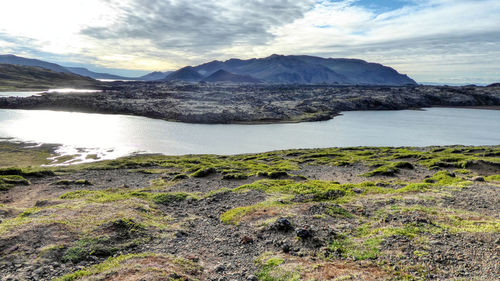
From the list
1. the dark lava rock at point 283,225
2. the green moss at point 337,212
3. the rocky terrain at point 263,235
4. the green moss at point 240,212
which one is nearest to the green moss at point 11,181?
the rocky terrain at point 263,235

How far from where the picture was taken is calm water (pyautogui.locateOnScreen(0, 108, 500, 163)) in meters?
86.6

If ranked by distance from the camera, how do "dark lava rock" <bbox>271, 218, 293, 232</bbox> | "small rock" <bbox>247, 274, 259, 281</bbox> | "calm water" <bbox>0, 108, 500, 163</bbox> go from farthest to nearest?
"calm water" <bbox>0, 108, 500, 163</bbox>, "dark lava rock" <bbox>271, 218, 293, 232</bbox>, "small rock" <bbox>247, 274, 259, 281</bbox>

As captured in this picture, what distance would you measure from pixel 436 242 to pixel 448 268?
2477 millimetres

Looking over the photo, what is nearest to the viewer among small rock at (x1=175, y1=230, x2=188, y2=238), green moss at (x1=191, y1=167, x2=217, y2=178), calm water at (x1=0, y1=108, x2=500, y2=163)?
small rock at (x1=175, y1=230, x2=188, y2=238)

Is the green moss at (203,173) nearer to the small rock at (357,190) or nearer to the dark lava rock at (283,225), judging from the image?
the small rock at (357,190)

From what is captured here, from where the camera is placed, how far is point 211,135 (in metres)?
113

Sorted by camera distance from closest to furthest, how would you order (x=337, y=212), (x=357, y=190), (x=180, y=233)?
(x=180, y=233) < (x=337, y=212) < (x=357, y=190)

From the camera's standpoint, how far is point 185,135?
109812mm

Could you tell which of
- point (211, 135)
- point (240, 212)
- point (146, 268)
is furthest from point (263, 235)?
point (211, 135)

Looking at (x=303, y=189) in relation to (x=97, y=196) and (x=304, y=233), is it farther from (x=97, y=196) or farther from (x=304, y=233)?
(x=97, y=196)

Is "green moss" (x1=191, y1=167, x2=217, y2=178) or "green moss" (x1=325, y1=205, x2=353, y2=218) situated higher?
"green moss" (x1=325, y1=205, x2=353, y2=218)

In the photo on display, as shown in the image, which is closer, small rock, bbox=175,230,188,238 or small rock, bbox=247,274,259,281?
small rock, bbox=247,274,259,281

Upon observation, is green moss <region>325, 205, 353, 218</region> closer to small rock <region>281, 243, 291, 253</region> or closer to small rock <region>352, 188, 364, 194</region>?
small rock <region>281, 243, 291, 253</region>

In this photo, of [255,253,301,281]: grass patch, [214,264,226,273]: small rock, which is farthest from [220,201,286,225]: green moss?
[214,264,226,273]: small rock
